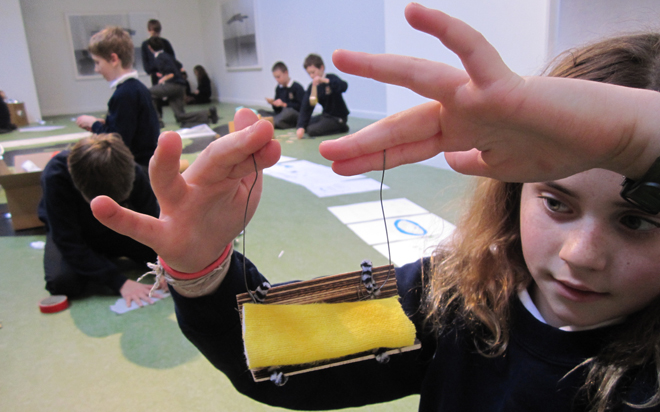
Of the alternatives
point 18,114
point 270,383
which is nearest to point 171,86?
point 18,114

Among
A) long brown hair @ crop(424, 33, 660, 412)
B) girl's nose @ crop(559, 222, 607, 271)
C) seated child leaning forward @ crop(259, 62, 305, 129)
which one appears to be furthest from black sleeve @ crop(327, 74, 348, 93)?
girl's nose @ crop(559, 222, 607, 271)

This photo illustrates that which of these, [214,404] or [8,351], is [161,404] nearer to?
[214,404]

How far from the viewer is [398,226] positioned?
2.52 m

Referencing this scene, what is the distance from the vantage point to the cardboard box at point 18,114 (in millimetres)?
7473

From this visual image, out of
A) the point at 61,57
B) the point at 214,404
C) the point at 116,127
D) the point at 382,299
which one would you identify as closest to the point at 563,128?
the point at 382,299

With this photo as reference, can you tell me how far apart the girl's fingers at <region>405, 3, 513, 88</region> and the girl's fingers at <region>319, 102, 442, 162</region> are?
100 mm

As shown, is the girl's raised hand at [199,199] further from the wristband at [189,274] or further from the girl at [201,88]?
the girl at [201,88]

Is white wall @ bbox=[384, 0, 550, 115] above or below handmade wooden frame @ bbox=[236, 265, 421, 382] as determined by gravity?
above

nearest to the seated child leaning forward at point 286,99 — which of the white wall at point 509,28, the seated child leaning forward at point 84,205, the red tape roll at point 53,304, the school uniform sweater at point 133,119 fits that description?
the white wall at point 509,28

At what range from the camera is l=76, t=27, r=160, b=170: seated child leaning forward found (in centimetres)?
280

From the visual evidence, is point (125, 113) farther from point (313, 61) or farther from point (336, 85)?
point (336, 85)

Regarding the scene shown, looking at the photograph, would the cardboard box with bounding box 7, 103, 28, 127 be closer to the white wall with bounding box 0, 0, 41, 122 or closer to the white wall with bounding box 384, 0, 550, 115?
the white wall with bounding box 0, 0, 41, 122

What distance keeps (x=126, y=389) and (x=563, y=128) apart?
5.02 feet

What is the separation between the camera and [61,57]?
960 centimetres
